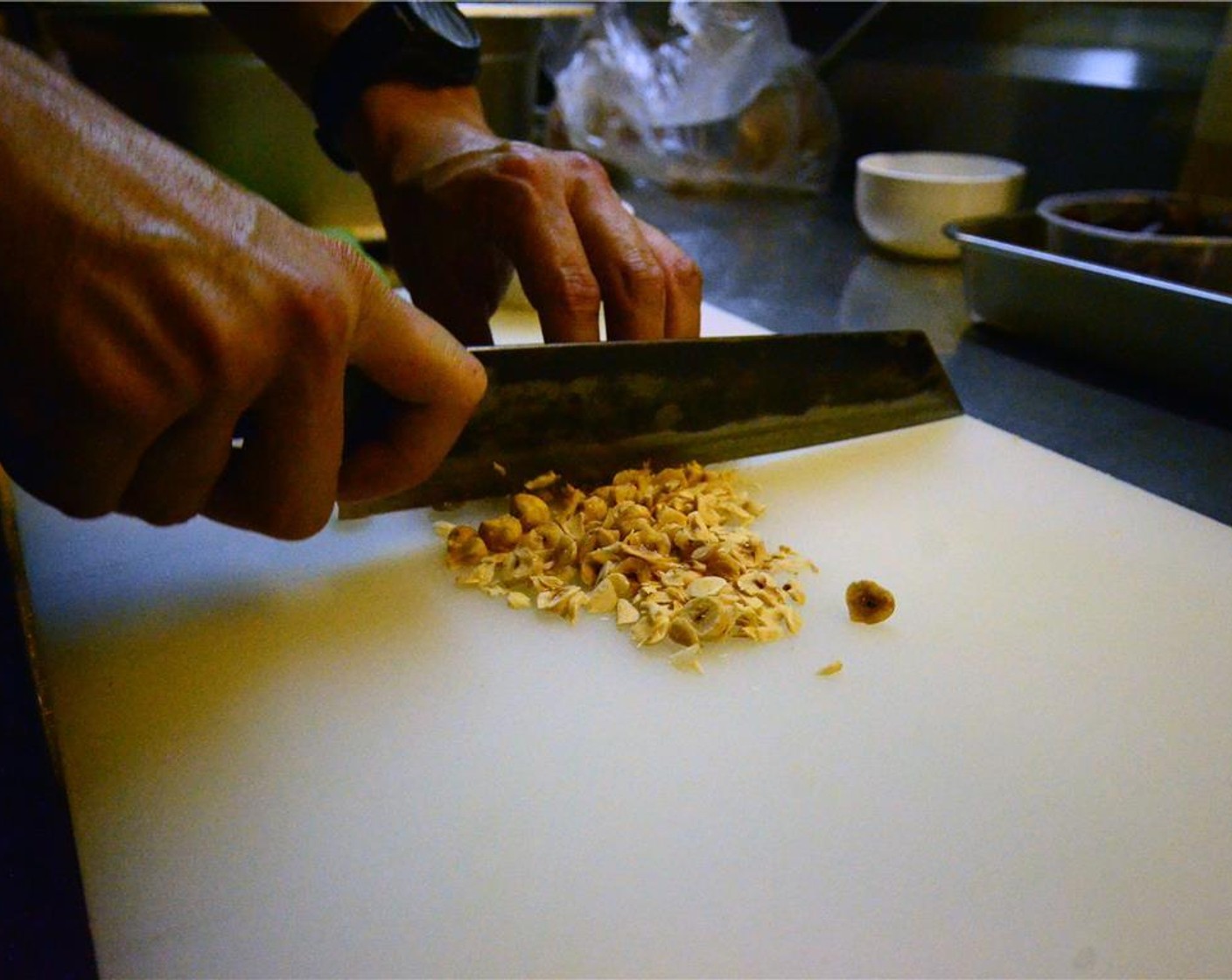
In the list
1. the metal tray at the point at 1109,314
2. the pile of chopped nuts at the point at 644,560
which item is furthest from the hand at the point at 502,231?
the metal tray at the point at 1109,314

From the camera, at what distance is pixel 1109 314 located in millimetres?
988

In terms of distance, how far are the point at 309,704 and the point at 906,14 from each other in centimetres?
178

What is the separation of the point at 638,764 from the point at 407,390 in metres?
0.25

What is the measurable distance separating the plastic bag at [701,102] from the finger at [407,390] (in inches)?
51.5

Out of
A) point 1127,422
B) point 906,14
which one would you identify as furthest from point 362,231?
point 906,14

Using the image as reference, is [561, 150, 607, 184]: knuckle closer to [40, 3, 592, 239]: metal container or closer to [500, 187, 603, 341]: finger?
[500, 187, 603, 341]: finger

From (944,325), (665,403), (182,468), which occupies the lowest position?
(944,325)

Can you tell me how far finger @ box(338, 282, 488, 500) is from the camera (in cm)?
52

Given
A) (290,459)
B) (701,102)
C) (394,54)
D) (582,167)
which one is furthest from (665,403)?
(701,102)

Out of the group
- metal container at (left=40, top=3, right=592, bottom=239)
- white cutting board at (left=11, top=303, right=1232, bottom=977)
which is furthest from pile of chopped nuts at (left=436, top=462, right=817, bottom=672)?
metal container at (left=40, top=3, right=592, bottom=239)

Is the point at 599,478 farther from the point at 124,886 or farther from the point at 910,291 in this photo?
the point at 910,291

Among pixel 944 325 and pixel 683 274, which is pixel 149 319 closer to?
pixel 683 274

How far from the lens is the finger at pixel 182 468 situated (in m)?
0.48

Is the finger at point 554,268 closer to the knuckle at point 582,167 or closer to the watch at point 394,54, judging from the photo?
the knuckle at point 582,167
